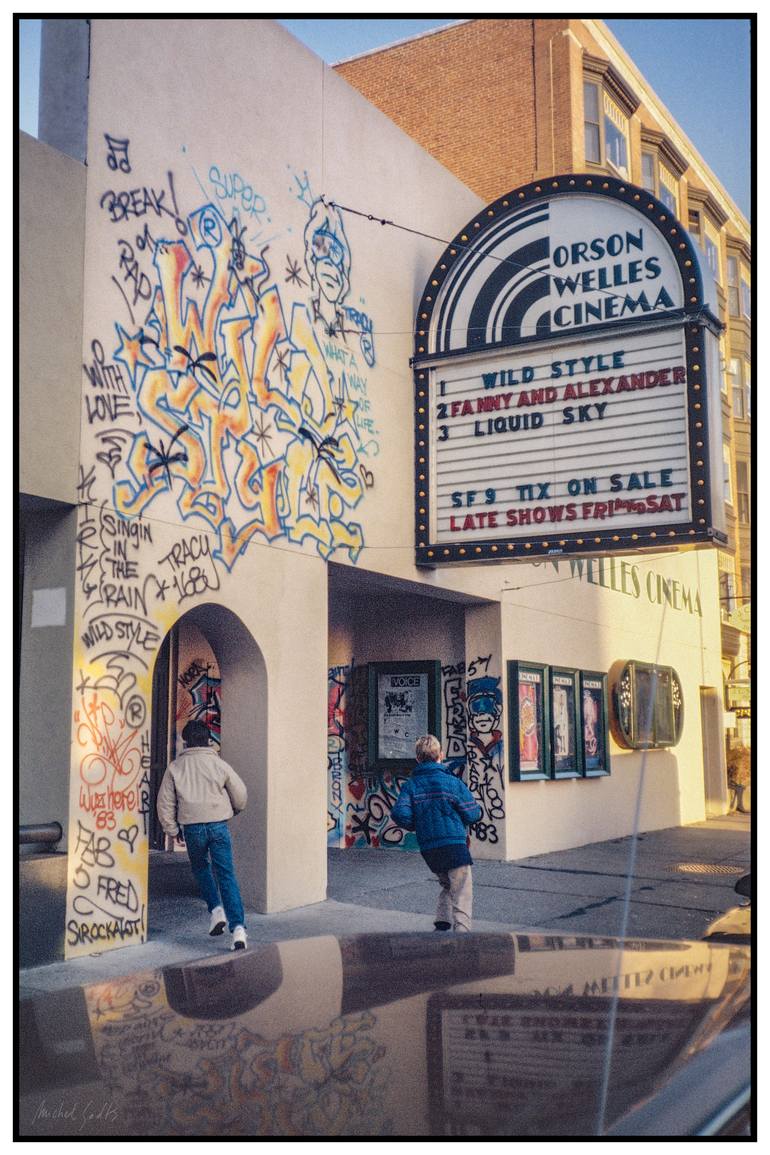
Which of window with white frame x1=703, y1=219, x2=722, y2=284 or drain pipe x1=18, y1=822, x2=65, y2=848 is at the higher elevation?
window with white frame x1=703, y1=219, x2=722, y2=284

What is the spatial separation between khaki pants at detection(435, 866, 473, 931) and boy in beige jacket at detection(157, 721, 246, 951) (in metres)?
1.52

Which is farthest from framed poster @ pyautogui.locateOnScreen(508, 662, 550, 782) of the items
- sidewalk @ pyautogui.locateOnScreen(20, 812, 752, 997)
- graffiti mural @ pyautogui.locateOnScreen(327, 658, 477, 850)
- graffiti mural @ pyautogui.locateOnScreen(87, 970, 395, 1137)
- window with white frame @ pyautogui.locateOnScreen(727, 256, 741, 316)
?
window with white frame @ pyautogui.locateOnScreen(727, 256, 741, 316)

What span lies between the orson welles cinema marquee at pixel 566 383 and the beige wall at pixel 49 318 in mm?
4690

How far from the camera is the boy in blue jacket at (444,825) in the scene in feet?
24.9

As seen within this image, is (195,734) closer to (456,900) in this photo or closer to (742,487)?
(456,900)

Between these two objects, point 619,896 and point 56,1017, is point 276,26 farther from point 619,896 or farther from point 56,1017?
point 56,1017

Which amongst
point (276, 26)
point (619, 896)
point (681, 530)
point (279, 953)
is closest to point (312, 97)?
point (276, 26)

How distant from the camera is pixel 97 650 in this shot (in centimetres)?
784

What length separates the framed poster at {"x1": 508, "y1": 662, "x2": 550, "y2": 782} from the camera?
1359 centimetres

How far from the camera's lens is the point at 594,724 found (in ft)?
55.6

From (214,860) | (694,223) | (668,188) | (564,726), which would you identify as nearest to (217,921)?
(214,860)

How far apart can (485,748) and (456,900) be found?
231 inches

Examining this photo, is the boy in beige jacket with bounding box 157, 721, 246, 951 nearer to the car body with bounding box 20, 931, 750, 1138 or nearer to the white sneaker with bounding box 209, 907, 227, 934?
the white sneaker with bounding box 209, 907, 227, 934

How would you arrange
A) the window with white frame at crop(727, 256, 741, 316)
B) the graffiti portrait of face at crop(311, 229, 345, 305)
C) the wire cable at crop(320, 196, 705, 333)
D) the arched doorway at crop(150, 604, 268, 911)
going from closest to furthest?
the arched doorway at crop(150, 604, 268, 911), the wire cable at crop(320, 196, 705, 333), the graffiti portrait of face at crop(311, 229, 345, 305), the window with white frame at crop(727, 256, 741, 316)
